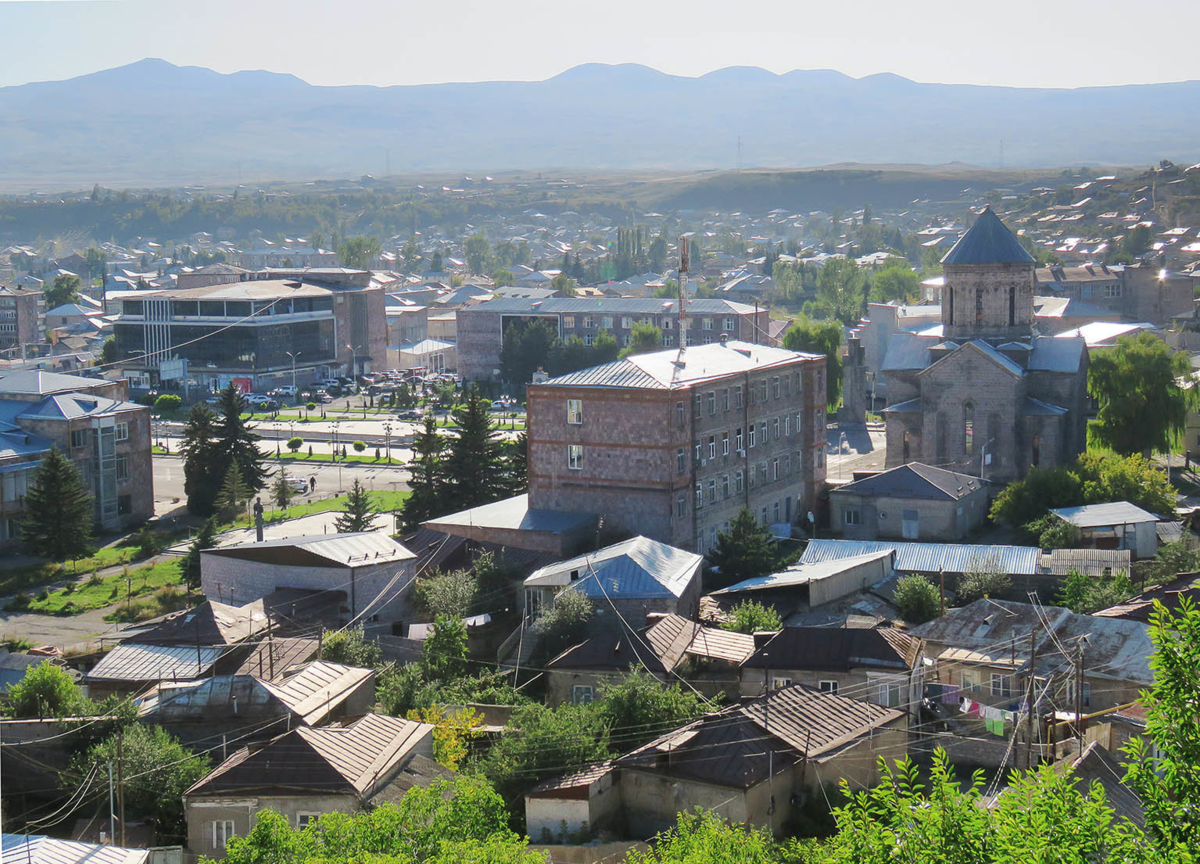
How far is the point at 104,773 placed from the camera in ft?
59.6

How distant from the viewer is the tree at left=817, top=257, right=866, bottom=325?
90.0 meters

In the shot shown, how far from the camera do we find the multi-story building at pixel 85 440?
1453 inches

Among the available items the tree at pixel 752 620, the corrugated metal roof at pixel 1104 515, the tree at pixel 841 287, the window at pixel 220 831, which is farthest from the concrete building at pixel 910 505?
the tree at pixel 841 287

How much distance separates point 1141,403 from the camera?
38.2 m

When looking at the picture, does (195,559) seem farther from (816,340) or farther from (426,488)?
(816,340)

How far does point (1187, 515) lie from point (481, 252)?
115052mm

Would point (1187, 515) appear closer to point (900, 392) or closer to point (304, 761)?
point (900, 392)

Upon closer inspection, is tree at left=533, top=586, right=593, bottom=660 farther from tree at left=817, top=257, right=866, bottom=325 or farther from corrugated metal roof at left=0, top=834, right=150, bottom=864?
tree at left=817, top=257, right=866, bottom=325

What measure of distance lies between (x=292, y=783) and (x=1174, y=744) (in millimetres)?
10136

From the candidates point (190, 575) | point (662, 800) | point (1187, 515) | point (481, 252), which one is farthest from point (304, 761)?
point (481, 252)

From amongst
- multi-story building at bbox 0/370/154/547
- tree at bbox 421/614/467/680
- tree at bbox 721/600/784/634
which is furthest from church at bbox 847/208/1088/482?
multi-story building at bbox 0/370/154/547

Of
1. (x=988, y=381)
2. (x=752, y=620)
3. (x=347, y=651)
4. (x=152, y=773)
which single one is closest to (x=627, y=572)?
(x=752, y=620)

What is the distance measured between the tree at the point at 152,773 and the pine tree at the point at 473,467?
52.2 ft

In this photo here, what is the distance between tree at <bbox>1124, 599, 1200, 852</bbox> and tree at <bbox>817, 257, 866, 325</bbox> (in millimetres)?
78347
